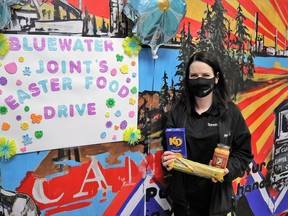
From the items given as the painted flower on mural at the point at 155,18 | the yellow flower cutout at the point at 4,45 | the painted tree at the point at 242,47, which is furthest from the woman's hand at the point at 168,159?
the yellow flower cutout at the point at 4,45

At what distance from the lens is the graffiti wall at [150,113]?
4.40ft

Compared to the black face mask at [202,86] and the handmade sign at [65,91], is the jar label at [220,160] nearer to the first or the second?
the black face mask at [202,86]

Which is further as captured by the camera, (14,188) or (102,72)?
(102,72)

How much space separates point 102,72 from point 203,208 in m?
0.85

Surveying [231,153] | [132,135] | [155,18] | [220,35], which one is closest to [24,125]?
[132,135]

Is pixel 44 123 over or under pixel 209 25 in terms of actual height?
under

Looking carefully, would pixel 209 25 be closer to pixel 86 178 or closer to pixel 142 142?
pixel 142 142

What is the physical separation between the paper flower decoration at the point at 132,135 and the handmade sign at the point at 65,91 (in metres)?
0.02

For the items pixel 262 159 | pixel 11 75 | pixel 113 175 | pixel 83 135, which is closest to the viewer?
pixel 11 75

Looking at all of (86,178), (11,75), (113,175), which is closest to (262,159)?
(113,175)

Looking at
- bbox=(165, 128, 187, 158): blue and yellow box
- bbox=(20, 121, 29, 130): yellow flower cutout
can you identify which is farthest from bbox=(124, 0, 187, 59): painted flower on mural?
bbox=(20, 121, 29, 130): yellow flower cutout

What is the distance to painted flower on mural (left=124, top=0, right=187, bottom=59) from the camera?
55.7 inches

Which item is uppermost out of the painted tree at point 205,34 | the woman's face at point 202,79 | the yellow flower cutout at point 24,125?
the painted tree at point 205,34

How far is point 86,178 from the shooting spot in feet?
4.85
